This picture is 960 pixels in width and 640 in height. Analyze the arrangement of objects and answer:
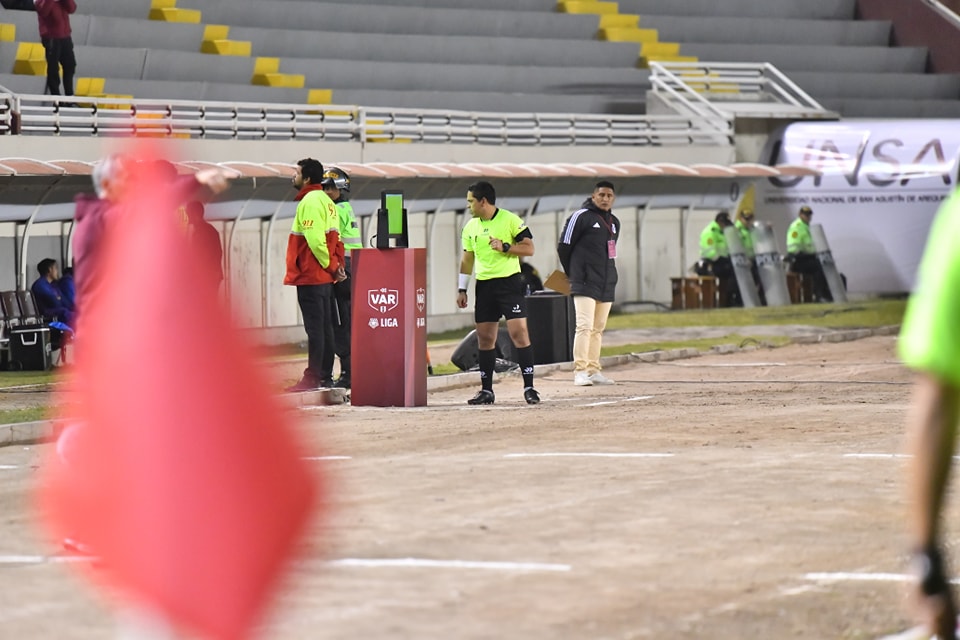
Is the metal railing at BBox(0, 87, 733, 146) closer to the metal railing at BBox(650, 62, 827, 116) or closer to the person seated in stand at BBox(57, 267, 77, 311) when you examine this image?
the metal railing at BBox(650, 62, 827, 116)

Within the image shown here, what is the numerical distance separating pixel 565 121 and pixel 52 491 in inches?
1213

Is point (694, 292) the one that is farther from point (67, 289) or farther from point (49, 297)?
point (49, 297)

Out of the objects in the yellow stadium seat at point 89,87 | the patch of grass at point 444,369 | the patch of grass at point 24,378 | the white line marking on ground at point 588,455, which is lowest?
the patch of grass at point 24,378

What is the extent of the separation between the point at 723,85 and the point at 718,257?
567 cm

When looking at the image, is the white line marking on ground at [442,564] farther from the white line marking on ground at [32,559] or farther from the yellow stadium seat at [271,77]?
the yellow stadium seat at [271,77]

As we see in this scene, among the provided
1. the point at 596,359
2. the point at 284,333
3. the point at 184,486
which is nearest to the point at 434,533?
the point at 184,486

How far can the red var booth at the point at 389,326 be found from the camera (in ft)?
54.4

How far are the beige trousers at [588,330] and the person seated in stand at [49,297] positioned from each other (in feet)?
22.0

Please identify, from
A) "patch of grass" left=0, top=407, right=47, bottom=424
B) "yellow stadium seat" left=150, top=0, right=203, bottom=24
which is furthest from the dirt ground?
"yellow stadium seat" left=150, top=0, right=203, bottom=24

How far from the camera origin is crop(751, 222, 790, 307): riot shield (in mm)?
34438

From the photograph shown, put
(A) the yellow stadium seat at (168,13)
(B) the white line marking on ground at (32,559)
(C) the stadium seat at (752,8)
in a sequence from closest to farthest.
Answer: (B) the white line marking on ground at (32,559)
(A) the yellow stadium seat at (168,13)
(C) the stadium seat at (752,8)

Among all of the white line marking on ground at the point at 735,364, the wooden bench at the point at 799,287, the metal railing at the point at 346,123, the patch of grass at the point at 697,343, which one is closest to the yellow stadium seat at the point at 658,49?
the metal railing at the point at 346,123

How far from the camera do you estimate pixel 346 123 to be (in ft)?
97.9

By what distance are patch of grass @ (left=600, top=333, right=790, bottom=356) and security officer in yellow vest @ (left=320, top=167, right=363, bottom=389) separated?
5.46 m
